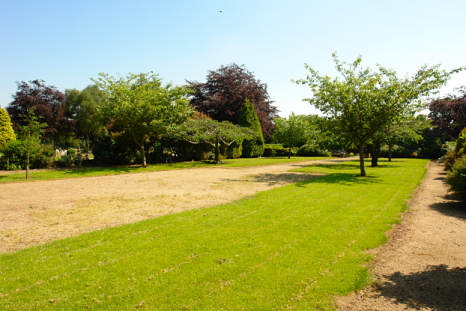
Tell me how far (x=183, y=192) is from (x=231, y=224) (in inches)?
179

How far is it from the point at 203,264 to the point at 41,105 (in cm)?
3637

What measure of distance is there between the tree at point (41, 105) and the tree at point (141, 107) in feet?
56.2

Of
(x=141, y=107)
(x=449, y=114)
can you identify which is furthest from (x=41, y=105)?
(x=449, y=114)

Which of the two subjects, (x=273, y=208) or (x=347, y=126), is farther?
(x=347, y=126)

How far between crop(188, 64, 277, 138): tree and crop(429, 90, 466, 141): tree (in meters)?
20.4

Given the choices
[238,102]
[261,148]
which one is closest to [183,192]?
[261,148]

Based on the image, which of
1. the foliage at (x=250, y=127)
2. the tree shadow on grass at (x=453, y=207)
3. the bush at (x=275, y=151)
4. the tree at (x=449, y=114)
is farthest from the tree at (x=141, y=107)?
the tree at (x=449, y=114)

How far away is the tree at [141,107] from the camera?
18172 mm

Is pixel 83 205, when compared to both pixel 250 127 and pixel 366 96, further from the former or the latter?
pixel 250 127

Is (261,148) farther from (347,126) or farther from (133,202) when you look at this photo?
(133,202)

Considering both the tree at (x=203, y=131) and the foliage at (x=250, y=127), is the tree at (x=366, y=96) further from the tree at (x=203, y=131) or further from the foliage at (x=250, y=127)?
the foliage at (x=250, y=127)

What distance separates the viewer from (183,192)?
993 cm

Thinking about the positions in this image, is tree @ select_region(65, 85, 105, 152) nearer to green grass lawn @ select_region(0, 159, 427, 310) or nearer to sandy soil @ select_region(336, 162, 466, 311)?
green grass lawn @ select_region(0, 159, 427, 310)

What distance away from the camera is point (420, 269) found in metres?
3.86
